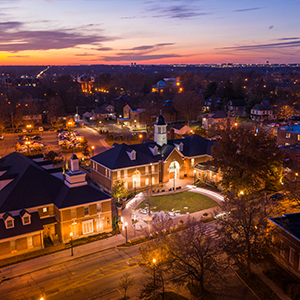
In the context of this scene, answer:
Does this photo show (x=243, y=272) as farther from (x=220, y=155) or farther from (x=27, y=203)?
(x=27, y=203)

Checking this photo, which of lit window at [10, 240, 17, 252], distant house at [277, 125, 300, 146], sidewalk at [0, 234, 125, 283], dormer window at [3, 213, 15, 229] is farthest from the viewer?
distant house at [277, 125, 300, 146]

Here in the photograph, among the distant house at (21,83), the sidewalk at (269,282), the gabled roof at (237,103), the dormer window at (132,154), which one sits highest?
the distant house at (21,83)

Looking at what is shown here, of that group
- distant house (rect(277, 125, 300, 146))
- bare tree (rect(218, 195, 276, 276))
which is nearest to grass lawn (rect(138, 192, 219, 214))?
bare tree (rect(218, 195, 276, 276))

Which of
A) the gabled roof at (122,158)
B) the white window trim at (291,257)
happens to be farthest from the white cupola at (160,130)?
the white window trim at (291,257)

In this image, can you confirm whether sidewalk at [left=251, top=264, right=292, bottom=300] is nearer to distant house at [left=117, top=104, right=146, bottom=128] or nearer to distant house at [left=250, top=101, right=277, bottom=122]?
distant house at [left=117, top=104, right=146, bottom=128]

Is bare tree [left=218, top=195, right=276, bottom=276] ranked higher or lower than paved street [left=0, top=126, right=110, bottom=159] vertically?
higher

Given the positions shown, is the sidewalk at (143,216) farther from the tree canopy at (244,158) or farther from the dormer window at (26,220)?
the dormer window at (26,220)

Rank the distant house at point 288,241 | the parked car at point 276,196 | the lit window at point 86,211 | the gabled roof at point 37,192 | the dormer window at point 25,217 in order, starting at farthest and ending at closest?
1. the parked car at point 276,196
2. the lit window at point 86,211
3. the gabled roof at point 37,192
4. the dormer window at point 25,217
5. the distant house at point 288,241
